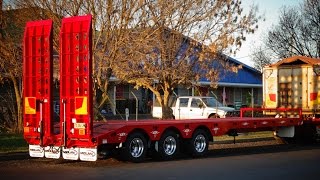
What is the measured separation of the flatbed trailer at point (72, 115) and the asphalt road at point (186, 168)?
471 millimetres

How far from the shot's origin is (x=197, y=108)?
30219mm

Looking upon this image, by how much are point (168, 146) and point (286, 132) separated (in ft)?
20.4

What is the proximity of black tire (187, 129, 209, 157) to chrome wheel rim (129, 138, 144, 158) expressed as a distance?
192cm

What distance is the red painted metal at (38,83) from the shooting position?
13914mm

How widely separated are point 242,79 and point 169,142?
3679 centimetres

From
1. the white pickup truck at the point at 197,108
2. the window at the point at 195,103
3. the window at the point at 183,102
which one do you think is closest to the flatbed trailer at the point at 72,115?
the white pickup truck at the point at 197,108

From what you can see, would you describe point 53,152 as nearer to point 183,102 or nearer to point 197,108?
point 197,108

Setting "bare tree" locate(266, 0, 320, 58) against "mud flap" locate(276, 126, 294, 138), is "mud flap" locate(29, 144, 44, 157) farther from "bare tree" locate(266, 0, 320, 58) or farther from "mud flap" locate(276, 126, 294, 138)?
"bare tree" locate(266, 0, 320, 58)

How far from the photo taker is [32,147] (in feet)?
46.6

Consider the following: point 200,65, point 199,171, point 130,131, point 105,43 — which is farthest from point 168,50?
point 199,171

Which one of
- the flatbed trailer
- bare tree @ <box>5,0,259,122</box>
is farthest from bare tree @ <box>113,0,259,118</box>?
the flatbed trailer

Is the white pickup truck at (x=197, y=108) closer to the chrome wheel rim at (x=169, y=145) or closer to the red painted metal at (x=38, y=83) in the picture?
the chrome wheel rim at (x=169, y=145)

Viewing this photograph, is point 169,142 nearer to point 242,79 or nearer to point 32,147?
point 32,147

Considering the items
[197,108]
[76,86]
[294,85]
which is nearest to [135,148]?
[76,86]
